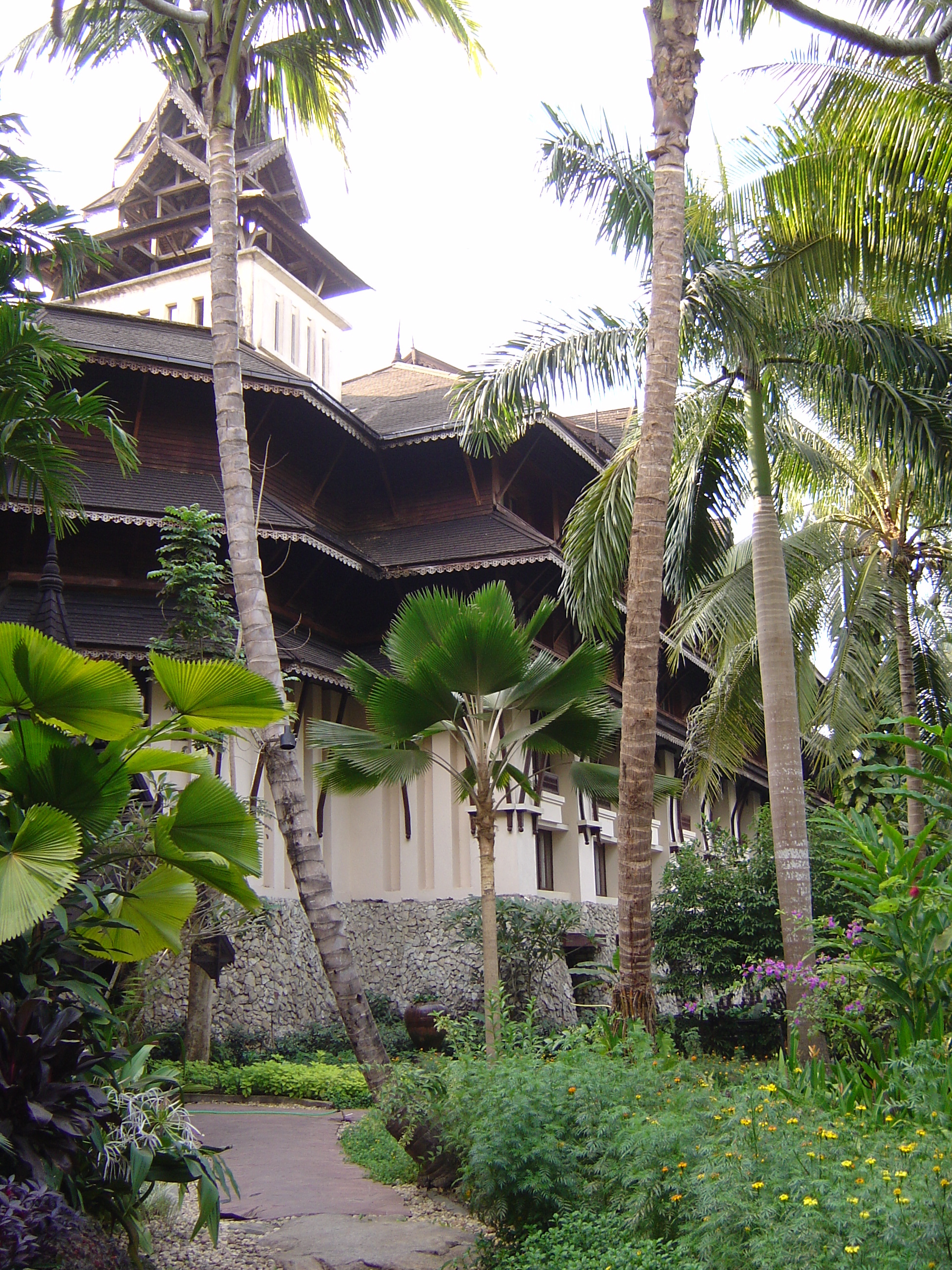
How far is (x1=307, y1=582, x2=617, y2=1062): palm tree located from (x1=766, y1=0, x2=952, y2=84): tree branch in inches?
185

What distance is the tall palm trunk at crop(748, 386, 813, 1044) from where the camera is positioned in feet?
31.0

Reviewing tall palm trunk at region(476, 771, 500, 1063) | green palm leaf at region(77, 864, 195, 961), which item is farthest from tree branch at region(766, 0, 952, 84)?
green palm leaf at region(77, 864, 195, 961)

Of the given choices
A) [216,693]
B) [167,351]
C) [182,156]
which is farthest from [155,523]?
[182,156]

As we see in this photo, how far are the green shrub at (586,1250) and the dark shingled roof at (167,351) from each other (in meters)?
11.2

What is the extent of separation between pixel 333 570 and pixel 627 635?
893cm

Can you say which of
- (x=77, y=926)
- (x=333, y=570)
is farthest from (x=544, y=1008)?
(x=77, y=926)

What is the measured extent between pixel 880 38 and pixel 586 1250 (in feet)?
25.1

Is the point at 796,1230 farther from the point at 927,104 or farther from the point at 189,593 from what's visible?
the point at 189,593

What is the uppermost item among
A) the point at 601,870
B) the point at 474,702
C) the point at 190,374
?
the point at 190,374

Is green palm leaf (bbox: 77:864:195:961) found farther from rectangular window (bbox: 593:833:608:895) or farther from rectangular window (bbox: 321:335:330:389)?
rectangular window (bbox: 321:335:330:389)

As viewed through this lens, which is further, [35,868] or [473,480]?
[473,480]

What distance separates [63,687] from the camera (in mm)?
4820

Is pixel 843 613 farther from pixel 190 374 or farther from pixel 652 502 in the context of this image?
pixel 190 374

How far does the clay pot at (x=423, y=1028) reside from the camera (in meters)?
13.3
